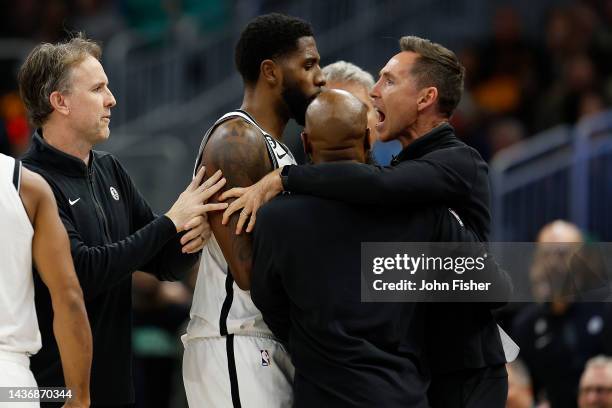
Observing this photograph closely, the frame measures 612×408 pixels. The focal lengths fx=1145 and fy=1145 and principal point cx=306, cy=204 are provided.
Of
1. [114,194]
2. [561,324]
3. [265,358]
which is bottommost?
[265,358]

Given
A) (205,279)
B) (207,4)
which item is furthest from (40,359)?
(207,4)

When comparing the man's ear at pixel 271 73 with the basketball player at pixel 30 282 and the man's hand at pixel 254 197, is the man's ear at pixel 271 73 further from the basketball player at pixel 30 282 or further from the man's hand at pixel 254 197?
the basketball player at pixel 30 282

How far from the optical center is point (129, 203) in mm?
4848

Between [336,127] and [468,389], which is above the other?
[336,127]

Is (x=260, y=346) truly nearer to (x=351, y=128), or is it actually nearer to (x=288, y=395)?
(x=288, y=395)

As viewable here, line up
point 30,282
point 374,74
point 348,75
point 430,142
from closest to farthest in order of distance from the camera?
point 30,282 → point 430,142 → point 348,75 → point 374,74

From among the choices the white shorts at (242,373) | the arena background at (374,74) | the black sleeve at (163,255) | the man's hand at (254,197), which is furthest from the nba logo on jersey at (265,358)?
the arena background at (374,74)

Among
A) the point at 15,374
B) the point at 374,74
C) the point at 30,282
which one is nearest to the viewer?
the point at 15,374

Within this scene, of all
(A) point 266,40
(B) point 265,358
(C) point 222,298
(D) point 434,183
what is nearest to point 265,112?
(A) point 266,40

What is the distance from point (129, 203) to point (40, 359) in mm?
825

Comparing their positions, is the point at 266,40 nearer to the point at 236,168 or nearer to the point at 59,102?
the point at 236,168

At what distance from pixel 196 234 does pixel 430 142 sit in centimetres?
96

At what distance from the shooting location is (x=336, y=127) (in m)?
4.07

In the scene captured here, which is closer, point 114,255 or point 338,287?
point 338,287
